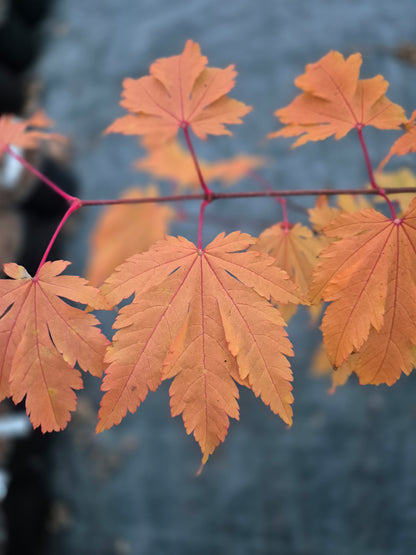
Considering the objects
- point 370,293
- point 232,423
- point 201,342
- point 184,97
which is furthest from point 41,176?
point 232,423

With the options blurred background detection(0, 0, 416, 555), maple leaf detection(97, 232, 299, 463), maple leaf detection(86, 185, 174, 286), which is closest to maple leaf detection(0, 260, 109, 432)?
maple leaf detection(97, 232, 299, 463)

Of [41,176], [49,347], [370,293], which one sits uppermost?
[41,176]

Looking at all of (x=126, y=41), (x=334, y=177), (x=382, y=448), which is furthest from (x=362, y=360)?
(x=126, y=41)

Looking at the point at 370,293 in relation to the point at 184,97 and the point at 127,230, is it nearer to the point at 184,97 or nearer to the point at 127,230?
the point at 184,97

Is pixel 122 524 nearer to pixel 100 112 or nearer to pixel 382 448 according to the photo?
pixel 382 448

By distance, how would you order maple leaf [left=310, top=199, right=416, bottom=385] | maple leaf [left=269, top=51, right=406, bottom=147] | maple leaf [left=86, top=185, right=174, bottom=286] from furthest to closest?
maple leaf [left=86, top=185, right=174, bottom=286]
maple leaf [left=269, top=51, right=406, bottom=147]
maple leaf [left=310, top=199, right=416, bottom=385]

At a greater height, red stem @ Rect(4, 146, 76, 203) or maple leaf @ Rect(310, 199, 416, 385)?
red stem @ Rect(4, 146, 76, 203)

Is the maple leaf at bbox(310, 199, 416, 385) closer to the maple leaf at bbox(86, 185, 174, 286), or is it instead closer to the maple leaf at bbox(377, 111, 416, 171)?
the maple leaf at bbox(377, 111, 416, 171)
